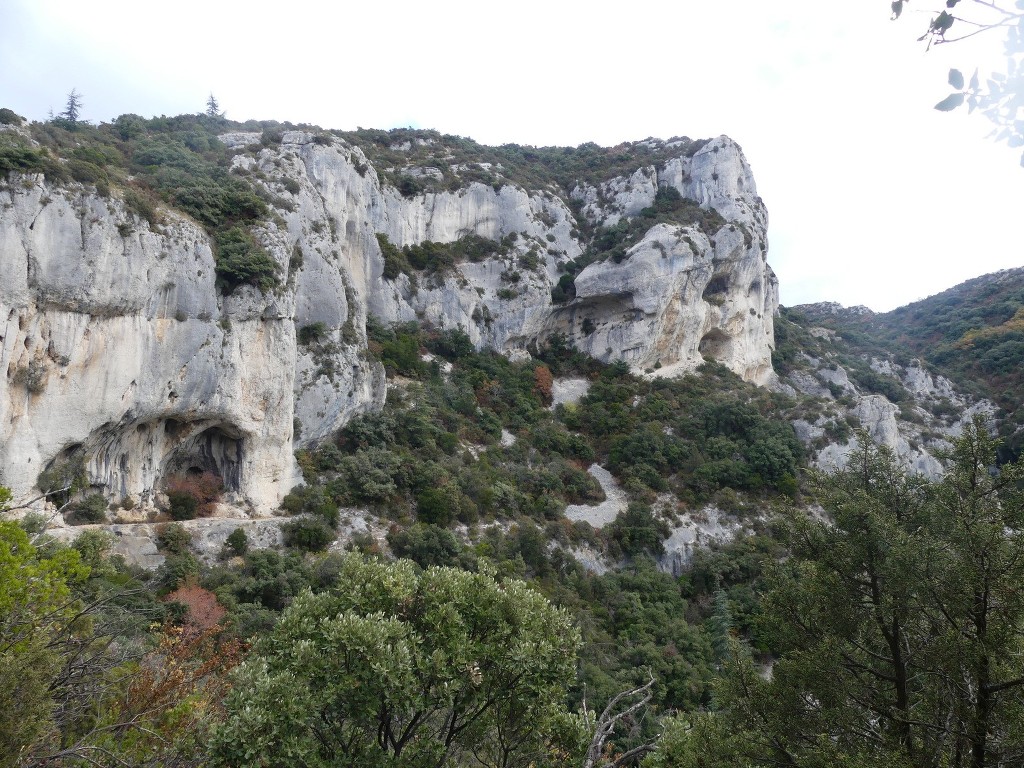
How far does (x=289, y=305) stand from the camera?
2228 cm

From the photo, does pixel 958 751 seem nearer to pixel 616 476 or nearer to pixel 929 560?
pixel 929 560

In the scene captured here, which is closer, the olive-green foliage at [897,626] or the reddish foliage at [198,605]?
the olive-green foliage at [897,626]

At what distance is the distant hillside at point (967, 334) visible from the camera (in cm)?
4209

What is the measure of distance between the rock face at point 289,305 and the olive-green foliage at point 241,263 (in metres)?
0.47

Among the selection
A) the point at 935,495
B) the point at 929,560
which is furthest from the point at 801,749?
the point at 935,495

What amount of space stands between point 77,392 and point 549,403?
1060 inches

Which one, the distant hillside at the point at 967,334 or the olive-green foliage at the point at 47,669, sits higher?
the distant hillside at the point at 967,334

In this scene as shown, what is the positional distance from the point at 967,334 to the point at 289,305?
6058cm

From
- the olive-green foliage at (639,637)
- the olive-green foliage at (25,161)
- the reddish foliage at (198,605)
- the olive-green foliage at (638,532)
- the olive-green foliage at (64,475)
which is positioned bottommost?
the olive-green foliage at (639,637)

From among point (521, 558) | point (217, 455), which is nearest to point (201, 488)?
point (217, 455)

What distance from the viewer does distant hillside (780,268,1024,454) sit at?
4209 centimetres

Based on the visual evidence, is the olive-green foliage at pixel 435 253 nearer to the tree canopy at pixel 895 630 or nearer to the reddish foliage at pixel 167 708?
the reddish foliage at pixel 167 708

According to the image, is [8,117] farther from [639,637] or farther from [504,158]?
[504,158]

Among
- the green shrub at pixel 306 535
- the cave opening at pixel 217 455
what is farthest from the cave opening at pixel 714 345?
the cave opening at pixel 217 455
